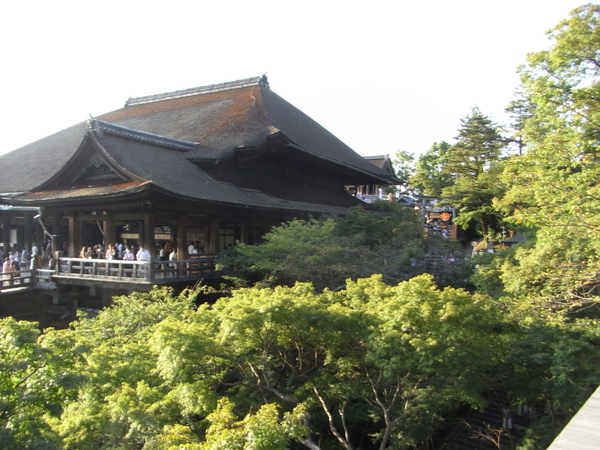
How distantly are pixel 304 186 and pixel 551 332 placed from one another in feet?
49.4

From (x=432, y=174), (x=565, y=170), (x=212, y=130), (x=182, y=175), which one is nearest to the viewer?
(x=565, y=170)

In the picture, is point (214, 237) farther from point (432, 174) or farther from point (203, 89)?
point (432, 174)

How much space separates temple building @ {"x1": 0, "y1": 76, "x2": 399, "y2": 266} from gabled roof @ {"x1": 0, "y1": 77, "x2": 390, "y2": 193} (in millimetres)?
82

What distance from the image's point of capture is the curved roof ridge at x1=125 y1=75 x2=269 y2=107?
82.1 ft

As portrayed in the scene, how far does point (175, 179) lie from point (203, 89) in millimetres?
13676

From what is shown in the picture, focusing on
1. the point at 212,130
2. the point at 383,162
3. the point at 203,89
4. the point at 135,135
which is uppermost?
the point at 203,89

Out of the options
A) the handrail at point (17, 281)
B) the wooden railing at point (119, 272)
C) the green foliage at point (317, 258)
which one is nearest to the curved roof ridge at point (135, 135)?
the wooden railing at point (119, 272)

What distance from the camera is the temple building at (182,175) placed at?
13.5 metres

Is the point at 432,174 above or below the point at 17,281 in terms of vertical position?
above

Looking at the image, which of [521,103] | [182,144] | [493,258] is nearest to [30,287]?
[182,144]

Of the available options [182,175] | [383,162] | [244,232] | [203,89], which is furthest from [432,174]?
[182,175]

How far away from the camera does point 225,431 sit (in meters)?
4.75

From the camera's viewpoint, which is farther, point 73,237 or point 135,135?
point 135,135

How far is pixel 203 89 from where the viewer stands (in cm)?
2597
